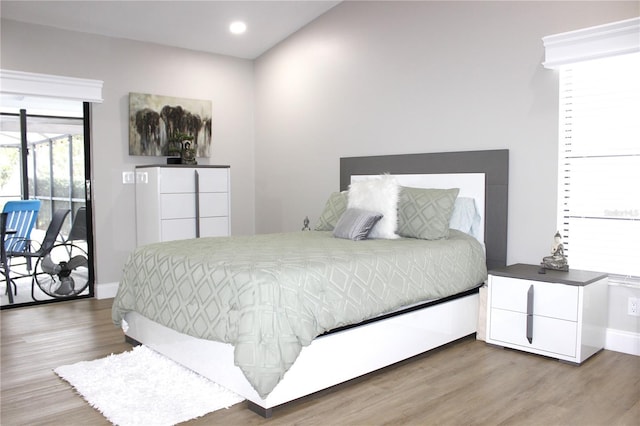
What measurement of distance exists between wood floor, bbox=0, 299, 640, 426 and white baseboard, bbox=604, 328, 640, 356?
A: 0.24 feet

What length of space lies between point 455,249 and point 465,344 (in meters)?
0.65

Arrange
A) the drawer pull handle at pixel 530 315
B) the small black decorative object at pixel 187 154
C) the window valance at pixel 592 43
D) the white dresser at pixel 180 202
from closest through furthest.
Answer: the window valance at pixel 592 43
the drawer pull handle at pixel 530 315
the white dresser at pixel 180 202
the small black decorative object at pixel 187 154

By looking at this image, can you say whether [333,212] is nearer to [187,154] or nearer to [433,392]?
[187,154]

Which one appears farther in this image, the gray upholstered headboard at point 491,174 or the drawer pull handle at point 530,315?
the gray upholstered headboard at point 491,174

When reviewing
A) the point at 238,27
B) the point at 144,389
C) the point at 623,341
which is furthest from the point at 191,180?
the point at 623,341

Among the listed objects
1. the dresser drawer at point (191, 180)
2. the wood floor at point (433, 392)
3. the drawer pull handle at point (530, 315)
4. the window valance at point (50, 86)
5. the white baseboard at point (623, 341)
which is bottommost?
the wood floor at point (433, 392)

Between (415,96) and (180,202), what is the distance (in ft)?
7.92

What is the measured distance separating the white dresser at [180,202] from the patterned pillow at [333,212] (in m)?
1.28

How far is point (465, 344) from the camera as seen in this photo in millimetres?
3482

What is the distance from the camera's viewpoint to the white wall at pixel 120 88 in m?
4.61

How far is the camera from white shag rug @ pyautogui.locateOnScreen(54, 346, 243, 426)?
240cm

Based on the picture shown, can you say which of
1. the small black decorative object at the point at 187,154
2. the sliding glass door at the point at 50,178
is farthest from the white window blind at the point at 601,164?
the sliding glass door at the point at 50,178

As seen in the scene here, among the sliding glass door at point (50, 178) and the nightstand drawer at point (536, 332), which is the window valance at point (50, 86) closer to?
the sliding glass door at point (50, 178)

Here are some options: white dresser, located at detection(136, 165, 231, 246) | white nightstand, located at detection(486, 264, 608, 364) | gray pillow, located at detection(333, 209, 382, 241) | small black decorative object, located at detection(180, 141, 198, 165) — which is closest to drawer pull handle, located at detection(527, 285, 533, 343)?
white nightstand, located at detection(486, 264, 608, 364)
